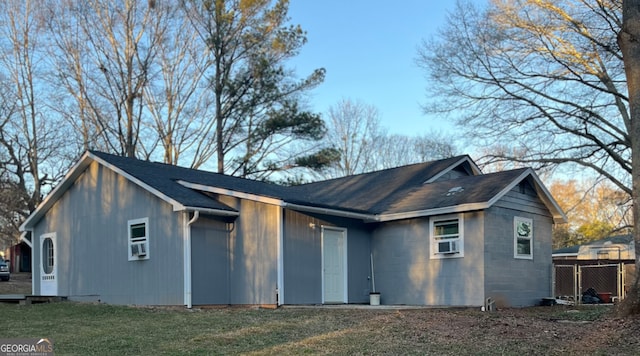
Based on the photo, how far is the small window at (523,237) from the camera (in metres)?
15.0

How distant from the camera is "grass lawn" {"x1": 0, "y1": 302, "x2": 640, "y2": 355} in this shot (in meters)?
7.74

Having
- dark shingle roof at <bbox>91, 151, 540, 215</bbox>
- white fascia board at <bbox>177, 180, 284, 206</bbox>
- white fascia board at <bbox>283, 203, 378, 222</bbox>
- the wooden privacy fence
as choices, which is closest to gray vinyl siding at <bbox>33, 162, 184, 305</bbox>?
dark shingle roof at <bbox>91, 151, 540, 215</bbox>

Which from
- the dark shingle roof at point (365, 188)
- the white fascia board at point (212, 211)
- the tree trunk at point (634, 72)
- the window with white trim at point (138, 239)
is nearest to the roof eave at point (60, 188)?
the dark shingle roof at point (365, 188)

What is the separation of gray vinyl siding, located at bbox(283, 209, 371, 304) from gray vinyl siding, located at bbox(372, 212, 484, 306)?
0.47 meters

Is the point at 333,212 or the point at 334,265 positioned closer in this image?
the point at 333,212

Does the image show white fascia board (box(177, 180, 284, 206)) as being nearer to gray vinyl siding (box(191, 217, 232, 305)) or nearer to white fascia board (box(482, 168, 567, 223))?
gray vinyl siding (box(191, 217, 232, 305))

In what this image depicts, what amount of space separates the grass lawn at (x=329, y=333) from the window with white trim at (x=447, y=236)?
3340 millimetres

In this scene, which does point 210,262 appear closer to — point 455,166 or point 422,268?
point 422,268

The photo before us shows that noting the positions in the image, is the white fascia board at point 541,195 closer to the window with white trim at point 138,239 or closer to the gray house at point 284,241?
the gray house at point 284,241

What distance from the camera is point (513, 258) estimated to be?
14.9m

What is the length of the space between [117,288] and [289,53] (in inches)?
672

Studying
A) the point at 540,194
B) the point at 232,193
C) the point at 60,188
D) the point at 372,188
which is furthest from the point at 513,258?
the point at 60,188

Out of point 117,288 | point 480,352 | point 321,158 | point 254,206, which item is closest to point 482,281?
point 254,206

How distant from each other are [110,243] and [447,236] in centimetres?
833
